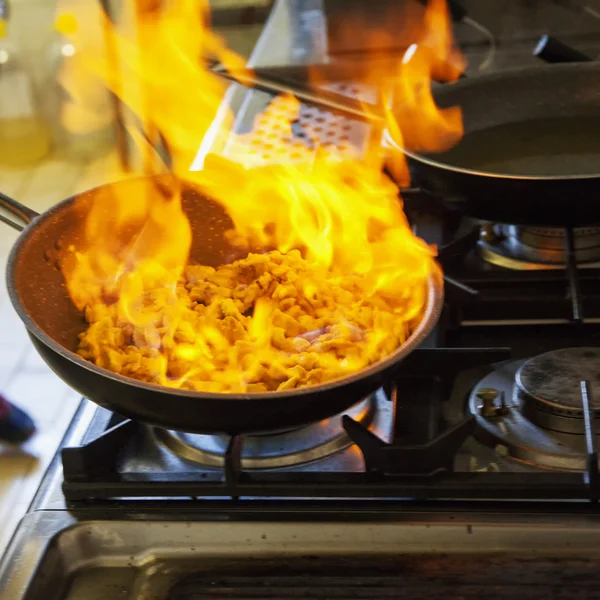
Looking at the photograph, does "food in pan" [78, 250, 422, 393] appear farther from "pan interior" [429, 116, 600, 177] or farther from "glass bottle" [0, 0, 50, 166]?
"glass bottle" [0, 0, 50, 166]

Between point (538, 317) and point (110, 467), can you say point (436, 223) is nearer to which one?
point (538, 317)

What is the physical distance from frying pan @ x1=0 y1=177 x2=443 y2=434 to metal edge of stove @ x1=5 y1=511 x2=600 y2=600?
0.33ft

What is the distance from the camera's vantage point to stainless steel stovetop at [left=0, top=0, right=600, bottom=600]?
66 cm

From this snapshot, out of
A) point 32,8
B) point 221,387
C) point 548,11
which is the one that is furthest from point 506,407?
point 32,8

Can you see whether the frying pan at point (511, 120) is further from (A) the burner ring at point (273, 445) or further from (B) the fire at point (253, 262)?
(A) the burner ring at point (273, 445)

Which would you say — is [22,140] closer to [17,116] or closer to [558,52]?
[17,116]

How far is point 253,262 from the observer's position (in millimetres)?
843

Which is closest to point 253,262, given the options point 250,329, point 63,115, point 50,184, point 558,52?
point 250,329

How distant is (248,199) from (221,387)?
0.30 metres

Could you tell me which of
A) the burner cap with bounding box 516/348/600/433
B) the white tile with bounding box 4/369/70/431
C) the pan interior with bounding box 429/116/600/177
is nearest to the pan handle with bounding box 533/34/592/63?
the pan interior with bounding box 429/116/600/177

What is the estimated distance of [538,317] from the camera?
3.05 ft

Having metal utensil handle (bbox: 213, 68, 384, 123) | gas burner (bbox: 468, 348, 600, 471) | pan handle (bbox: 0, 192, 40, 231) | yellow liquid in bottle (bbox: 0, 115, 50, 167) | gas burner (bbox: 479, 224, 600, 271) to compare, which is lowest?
yellow liquid in bottle (bbox: 0, 115, 50, 167)

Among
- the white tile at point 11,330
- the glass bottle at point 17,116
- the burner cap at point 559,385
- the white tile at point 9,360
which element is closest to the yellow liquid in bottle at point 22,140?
the glass bottle at point 17,116

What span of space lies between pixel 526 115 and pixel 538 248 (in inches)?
9.1
